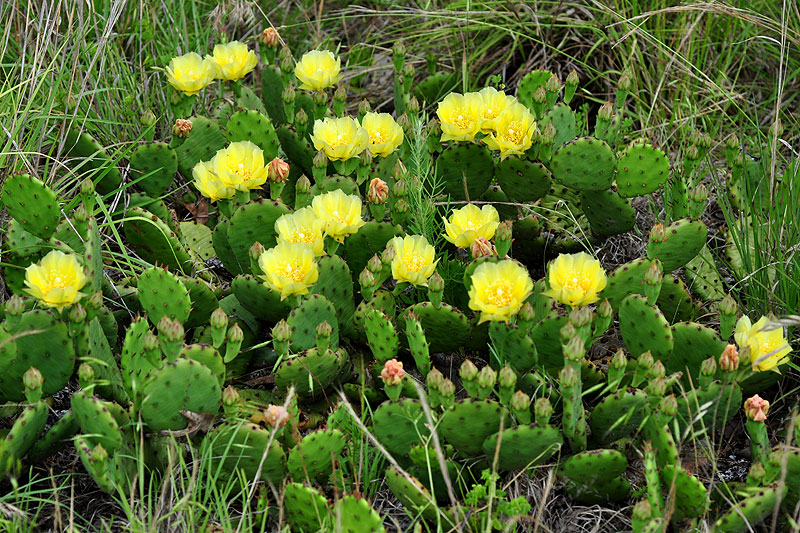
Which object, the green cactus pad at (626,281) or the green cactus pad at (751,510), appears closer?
the green cactus pad at (751,510)

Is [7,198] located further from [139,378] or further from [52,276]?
[139,378]

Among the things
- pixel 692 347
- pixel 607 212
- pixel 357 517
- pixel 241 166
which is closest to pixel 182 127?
pixel 241 166

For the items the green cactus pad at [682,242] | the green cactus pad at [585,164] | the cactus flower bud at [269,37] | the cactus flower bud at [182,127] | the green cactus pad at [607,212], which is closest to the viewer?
the green cactus pad at [682,242]

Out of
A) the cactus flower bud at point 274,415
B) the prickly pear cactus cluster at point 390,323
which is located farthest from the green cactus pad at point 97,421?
the cactus flower bud at point 274,415

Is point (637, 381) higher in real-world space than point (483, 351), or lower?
higher

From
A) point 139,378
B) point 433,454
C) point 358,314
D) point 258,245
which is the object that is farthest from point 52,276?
point 433,454

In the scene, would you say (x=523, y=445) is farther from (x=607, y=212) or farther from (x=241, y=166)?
(x=241, y=166)

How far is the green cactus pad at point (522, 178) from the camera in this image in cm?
248

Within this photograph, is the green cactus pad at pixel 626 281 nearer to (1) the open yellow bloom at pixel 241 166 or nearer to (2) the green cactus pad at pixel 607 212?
(2) the green cactus pad at pixel 607 212

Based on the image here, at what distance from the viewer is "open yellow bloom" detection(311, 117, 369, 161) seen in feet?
7.94

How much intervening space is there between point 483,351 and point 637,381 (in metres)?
0.50

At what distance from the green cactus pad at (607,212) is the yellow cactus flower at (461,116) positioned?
1.26 ft

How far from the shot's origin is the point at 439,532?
1740mm

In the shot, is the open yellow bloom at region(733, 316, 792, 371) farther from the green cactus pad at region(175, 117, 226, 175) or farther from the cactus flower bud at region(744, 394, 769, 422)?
the green cactus pad at region(175, 117, 226, 175)
